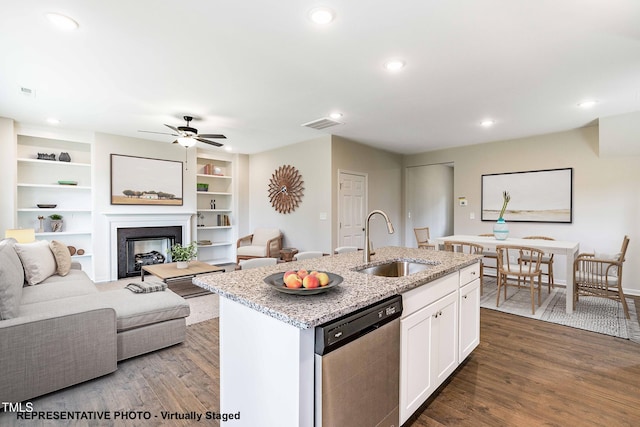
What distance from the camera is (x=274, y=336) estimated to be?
49.8 inches

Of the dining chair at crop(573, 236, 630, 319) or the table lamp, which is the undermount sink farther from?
the table lamp

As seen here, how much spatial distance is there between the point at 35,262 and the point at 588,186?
24.8 feet

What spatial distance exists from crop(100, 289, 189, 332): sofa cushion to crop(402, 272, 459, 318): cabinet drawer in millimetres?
2144

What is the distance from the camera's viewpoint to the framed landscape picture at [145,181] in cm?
543

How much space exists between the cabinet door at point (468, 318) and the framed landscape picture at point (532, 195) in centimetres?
365

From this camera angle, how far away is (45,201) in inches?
200

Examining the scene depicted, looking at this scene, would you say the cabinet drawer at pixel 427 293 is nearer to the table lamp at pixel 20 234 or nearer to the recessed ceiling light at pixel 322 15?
the recessed ceiling light at pixel 322 15

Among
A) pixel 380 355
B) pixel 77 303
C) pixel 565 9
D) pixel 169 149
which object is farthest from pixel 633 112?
pixel 169 149

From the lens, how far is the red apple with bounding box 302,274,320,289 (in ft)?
4.60

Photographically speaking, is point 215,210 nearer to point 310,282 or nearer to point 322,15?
point 322,15

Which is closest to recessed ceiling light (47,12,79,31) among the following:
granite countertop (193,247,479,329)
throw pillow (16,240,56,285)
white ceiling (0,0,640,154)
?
white ceiling (0,0,640,154)

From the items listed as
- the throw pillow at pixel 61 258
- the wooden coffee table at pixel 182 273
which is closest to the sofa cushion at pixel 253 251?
the wooden coffee table at pixel 182 273

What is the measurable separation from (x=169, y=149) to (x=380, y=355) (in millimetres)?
6040

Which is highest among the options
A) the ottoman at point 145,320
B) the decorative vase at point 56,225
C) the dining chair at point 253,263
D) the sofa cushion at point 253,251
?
the decorative vase at point 56,225
